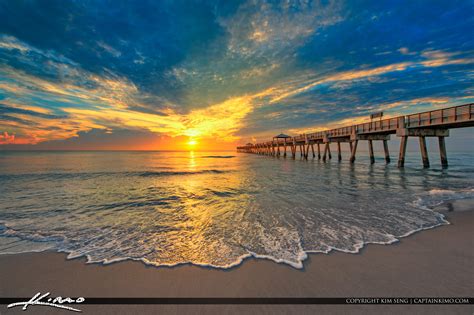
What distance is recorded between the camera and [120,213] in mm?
6852

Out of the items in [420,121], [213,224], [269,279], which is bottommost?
[213,224]

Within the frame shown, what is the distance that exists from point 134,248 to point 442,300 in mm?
5152

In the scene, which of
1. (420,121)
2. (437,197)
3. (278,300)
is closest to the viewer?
(278,300)

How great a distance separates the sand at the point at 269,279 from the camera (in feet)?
7.72

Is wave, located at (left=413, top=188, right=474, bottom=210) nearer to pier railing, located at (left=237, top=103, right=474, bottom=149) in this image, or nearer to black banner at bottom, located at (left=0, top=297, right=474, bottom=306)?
black banner at bottom, located at (left=0, top=297, right=474, bottom=306)

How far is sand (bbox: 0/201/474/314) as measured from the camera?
2354 millimetres

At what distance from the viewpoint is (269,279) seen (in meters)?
2.91

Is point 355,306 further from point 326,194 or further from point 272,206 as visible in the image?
point 326,194
